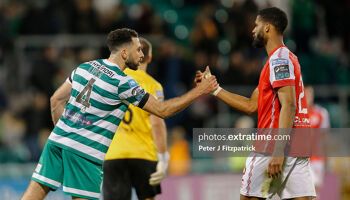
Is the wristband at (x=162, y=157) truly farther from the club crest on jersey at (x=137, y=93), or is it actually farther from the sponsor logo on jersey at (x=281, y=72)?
the sponsor logo on jersey at (x=281, y=72)

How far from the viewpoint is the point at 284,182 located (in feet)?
A: 18.8

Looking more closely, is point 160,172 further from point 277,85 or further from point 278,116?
point 277,85

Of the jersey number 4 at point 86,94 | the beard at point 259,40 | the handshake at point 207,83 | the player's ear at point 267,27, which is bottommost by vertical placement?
the jersey number 4 at point 86,94

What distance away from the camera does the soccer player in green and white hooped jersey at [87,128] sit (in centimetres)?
568

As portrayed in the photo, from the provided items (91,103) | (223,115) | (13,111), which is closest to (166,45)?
(223,115)

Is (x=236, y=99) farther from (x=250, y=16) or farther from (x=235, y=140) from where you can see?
(x=250, y=16)

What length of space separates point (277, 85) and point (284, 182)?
90 cm

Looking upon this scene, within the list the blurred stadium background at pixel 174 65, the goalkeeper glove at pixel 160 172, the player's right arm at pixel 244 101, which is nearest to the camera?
the player's right arm at pixel 244 101

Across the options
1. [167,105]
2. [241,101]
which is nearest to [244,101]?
[241,101]

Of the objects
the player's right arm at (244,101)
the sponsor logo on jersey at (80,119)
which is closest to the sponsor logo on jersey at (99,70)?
the sponsor logo on jersey at (80,119)

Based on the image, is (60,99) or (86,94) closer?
(86,94)

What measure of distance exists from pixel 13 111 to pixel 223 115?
4180mm

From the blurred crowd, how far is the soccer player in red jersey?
19.1 feet

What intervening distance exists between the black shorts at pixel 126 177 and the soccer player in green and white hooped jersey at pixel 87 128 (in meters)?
1.60
